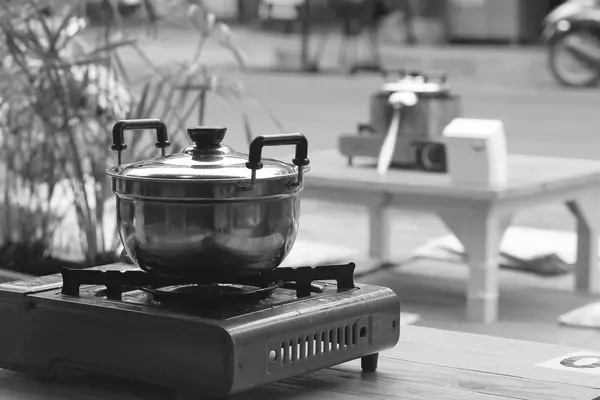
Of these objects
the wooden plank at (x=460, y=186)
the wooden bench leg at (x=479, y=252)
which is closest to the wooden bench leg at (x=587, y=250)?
the wooden plank at (x=460, y=186)

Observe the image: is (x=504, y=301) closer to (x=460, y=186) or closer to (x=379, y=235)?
(x=460, y=186)

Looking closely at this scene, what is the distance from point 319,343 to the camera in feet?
4.42

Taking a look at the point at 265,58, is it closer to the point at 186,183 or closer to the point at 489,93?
the point at 489,93

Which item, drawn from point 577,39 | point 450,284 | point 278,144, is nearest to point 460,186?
point 450,284

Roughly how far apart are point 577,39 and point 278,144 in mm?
9953

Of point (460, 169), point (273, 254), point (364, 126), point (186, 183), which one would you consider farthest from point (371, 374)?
point (364, 126)

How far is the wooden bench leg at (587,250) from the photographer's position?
3.88m

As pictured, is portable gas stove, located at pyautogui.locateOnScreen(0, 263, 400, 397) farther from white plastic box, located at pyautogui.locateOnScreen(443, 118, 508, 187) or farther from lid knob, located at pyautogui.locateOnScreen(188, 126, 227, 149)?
white plastic box, located at pyautogui.locateOnScreen(443, 118, 508, 187)

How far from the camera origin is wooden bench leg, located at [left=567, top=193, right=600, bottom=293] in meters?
3.88

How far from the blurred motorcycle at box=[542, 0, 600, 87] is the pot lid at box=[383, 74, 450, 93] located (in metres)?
7.24

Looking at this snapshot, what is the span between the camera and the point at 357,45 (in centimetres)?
1620

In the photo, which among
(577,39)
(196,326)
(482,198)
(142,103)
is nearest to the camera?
(196,326)

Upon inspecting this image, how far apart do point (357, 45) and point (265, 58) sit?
1.21 meters

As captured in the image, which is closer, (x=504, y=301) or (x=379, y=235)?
(x=504, y=301)
